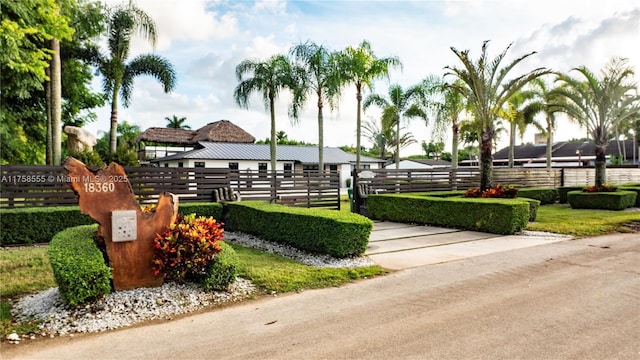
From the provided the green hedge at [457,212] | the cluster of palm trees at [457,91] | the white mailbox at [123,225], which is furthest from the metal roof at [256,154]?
the white mailbox at [123,225]

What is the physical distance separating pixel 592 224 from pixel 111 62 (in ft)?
58.9

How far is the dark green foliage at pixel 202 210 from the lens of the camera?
1006cm

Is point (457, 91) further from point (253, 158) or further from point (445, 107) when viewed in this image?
point (253, 158)

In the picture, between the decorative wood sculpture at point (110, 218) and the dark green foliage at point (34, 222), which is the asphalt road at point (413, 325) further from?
the dark green foliage at point (34, 222)

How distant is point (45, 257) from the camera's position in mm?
6867

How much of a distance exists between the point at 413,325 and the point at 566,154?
53.5 meters

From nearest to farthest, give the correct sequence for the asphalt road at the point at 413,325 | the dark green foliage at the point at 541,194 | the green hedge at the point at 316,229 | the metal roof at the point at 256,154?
the asphalt road at the point at 413,325 → the green hedge at the point at 316,229 → the dark green foliage at the point at 541,194 → the metal roof at the point at 256,154

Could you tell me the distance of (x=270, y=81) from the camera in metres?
19.8

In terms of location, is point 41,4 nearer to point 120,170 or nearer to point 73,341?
point 120,170

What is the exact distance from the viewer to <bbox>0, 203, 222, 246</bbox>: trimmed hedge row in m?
8.31

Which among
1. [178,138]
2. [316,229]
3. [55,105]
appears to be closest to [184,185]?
[55,105]

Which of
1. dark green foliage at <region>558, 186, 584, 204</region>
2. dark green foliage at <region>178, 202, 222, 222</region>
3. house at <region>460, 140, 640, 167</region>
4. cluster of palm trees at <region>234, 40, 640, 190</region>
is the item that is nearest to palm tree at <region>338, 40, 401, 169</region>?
cluster of palm trees at <region>234, 40, 640, 190</region>

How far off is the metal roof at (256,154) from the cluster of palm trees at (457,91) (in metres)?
9.83

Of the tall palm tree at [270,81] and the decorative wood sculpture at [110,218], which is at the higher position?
the tall palm tree at [270,81]
